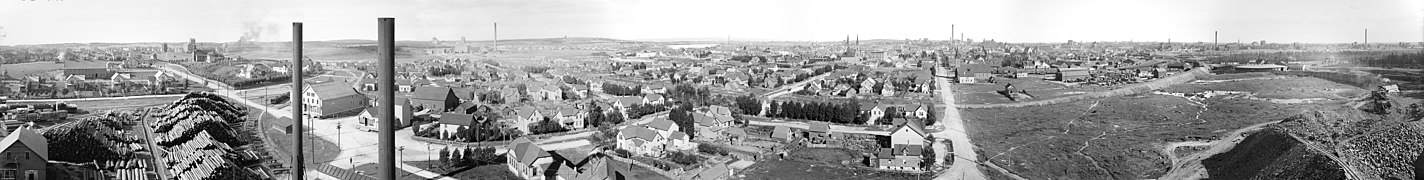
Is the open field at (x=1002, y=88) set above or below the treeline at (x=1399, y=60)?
below

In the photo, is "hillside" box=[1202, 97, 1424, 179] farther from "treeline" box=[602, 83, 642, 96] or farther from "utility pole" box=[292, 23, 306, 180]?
"treeline" box=[602, 83, 642, 96]

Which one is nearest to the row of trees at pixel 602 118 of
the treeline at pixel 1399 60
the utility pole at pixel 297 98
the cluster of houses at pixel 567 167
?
the cluster of houses at pixel 567 167

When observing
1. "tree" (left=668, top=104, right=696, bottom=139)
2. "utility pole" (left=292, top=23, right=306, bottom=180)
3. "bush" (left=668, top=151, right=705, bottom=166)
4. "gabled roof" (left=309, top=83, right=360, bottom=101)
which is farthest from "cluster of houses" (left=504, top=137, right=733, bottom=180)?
"utility pole" (left=292, top=23, right=306, bottom=180)

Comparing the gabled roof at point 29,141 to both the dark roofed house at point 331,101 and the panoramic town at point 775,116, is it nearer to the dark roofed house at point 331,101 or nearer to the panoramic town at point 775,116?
the panoramic town at point 775,116

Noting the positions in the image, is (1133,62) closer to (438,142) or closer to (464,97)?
(438,142)

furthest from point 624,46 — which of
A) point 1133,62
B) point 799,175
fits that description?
point 1133,62

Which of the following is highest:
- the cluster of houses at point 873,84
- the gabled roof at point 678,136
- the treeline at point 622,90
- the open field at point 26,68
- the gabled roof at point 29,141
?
the open field at point 26,68
